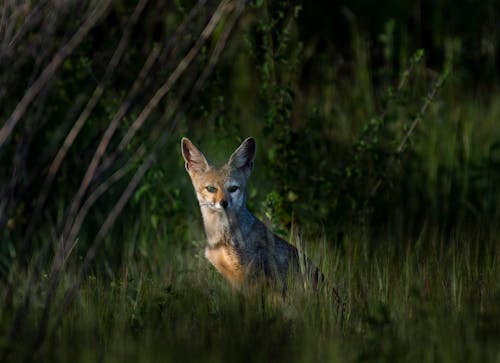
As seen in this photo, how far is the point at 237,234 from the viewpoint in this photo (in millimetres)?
4625

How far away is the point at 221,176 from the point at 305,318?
141cm

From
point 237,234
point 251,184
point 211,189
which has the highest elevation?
point 251,184

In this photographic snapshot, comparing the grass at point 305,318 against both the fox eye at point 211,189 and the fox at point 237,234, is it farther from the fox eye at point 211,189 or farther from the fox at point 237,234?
the fox eye at point 211,189

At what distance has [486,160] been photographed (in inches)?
249

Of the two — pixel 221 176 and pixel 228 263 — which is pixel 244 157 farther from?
A: pixel 228 263

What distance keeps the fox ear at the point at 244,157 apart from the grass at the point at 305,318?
60 centimetres

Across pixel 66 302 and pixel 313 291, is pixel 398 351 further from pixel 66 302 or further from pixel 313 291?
pixel 66 302

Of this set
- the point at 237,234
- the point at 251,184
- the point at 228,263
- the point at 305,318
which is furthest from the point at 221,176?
the point at 305,318

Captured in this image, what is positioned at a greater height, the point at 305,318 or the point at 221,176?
the point at 221,176

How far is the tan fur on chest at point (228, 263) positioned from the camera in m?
4.48

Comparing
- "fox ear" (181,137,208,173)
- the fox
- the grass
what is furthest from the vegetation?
"fox ear" (181,137,208,173)

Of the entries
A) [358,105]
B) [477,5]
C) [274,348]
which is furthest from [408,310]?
[477,5]

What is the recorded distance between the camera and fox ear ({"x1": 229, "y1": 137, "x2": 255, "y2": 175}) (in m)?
4.88

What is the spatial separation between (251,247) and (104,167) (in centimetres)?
179
